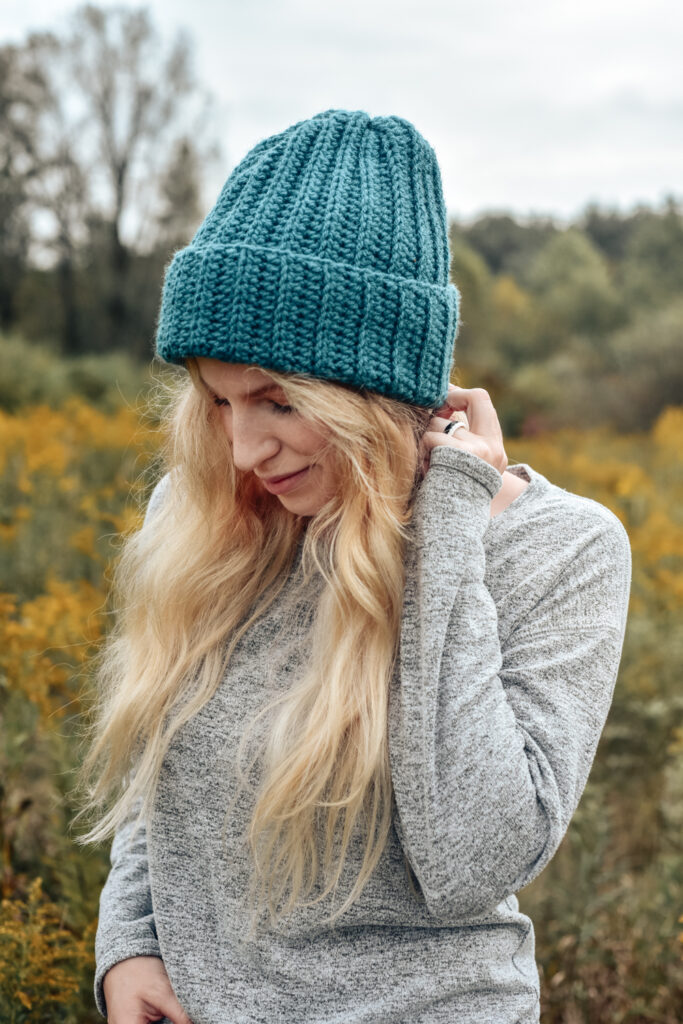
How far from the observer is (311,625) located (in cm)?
122

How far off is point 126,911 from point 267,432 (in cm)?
79

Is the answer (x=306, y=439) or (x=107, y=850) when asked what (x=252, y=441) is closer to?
(x=306, y=439)

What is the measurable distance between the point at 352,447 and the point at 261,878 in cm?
59

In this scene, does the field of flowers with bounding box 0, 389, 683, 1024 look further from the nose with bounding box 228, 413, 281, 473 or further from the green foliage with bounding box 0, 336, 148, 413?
the green foliage with bounding box 0, 336, 148, 413

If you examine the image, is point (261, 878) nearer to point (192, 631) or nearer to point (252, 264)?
point (192, 631)

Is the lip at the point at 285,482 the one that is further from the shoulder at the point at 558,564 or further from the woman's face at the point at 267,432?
the shoulder at the point at 558,564

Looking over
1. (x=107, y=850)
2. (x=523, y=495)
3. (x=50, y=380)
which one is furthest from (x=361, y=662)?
(x=50, y=380)

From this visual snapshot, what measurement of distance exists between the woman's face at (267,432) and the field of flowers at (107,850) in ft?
1.37

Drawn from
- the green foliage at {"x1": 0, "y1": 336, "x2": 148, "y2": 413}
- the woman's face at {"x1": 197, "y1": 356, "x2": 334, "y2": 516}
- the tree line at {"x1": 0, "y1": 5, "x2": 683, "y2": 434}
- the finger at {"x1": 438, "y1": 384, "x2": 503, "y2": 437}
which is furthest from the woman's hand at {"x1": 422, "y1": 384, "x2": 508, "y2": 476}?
the tree line at {"x1": 0, "y1": 5, "x2": 683, "y2": 434}

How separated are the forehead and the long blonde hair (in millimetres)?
31

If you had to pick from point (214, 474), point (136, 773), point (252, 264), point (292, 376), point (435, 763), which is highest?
point (252, 264)

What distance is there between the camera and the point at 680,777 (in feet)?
8.31

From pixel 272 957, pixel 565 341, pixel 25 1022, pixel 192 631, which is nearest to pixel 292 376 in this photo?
pixel 192 631

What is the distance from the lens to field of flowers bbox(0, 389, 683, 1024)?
67.5 inches
